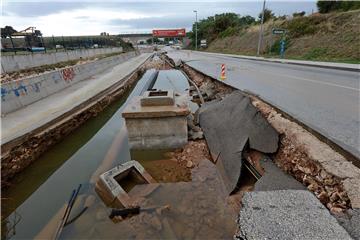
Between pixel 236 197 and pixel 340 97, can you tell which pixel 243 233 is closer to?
pixel 236 197

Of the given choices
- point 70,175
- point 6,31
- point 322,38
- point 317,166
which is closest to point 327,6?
point 322,38

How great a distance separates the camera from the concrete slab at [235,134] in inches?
184

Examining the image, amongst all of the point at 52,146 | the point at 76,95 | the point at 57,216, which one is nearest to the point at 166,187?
the point at 57,216

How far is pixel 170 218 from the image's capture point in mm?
4113

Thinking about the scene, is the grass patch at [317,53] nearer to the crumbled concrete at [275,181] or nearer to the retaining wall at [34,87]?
the retaining wall at [34,87]

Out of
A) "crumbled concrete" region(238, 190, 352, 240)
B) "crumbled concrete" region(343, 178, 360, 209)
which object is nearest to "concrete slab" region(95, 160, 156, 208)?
"crumbled concrete" region(238, 190, 352, 240)

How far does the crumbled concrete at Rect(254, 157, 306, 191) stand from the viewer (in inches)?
139

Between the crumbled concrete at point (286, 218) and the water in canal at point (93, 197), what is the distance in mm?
1263

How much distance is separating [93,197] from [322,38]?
27.0 metres

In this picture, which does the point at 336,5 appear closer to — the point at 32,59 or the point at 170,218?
the point at 32,59

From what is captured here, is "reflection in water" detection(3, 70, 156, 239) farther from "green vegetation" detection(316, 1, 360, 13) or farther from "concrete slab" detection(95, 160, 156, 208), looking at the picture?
"green vegetation" detection(316, 1, 360, 13)

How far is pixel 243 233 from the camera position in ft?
7.85

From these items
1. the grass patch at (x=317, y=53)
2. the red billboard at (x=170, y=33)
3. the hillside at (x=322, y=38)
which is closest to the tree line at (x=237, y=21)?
the hillside at (x=322, y=38)

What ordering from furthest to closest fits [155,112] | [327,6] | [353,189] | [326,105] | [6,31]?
[327,6], [6,31], [155,112], [326,105], [353,189]
